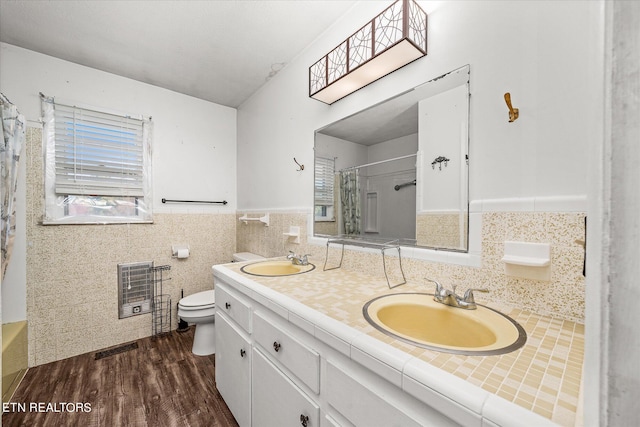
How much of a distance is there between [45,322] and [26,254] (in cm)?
52

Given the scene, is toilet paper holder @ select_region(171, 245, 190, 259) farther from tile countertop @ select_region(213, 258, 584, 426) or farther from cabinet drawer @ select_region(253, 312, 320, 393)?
tile countertop @ select_region(213, 258, 584, 426)

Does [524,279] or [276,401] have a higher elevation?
[524,279]

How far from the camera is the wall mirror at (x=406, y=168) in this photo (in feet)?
3.48

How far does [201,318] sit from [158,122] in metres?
1.80

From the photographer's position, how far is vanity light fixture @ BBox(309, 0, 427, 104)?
43.1 inches

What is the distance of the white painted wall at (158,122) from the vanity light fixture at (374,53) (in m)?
1.53

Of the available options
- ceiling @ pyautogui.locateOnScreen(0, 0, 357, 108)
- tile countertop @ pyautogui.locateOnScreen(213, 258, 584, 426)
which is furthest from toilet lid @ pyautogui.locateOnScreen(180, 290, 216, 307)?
ceiling @ pyautogui.locateOnScreen(0, 0, 357, 108)

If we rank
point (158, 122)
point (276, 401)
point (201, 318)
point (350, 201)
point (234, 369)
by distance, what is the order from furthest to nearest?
1. point (158, 122)
2. point (201, 318)
3. point (350, 201)
4. point (234, 369)
5. point (276, 401)

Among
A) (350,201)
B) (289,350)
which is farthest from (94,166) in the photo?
(289,350)

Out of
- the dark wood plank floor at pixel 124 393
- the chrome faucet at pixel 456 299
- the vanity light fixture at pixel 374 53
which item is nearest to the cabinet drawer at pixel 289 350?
the chrome faucet at pixel 456 299

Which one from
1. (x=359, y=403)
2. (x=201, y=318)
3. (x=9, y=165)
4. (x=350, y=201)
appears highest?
(x=9, y=165)

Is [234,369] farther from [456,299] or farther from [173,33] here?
[173,33]

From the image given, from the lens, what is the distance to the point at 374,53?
1.21 meters

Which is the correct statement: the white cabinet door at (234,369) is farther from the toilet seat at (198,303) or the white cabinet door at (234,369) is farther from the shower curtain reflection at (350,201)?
the shower curtain reflection at (350,201)
